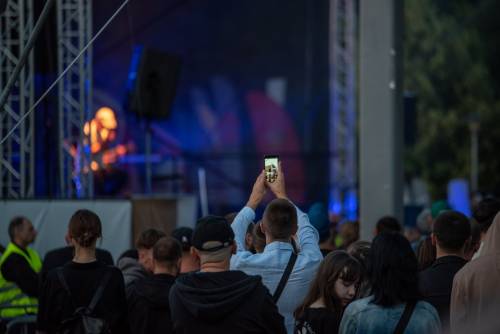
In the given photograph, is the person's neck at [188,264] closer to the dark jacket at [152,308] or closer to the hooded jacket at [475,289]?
the dark jacket at [152,308]

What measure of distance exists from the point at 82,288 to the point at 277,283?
51.0 inches

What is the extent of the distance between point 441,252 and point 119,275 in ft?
6.18

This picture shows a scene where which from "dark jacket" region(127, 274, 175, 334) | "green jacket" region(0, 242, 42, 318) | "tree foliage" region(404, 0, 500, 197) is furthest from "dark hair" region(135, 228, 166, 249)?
"tree foliage" region(404, 0, 500, 197)

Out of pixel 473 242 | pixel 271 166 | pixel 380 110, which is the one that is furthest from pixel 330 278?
pixel 380 110

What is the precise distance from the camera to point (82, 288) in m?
5.74

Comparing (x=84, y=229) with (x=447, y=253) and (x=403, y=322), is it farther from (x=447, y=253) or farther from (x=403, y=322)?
(x=403, y=322)

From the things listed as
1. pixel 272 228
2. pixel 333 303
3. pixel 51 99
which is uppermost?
pixel 51 99

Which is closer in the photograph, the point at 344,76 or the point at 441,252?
the point at 441,252

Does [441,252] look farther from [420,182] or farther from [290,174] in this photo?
[420,182]

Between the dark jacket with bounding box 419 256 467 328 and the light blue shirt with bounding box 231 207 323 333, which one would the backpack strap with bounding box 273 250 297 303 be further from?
the dark jacket with bounding box 419 256 467 328

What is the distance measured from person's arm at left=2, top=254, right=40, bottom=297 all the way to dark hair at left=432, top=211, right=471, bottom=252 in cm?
382

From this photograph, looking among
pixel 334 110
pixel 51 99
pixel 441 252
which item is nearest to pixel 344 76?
pixel 334 110

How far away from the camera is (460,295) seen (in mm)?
5023

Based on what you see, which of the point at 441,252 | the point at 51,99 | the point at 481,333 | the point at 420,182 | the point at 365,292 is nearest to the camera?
the point at 481,333
